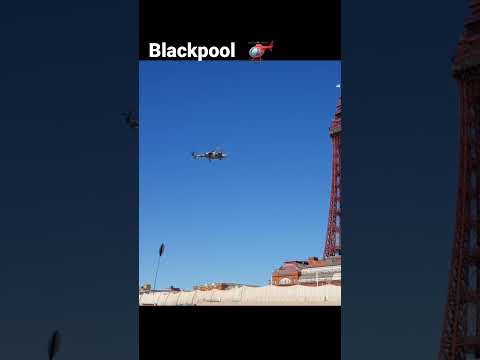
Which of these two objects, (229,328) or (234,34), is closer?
(234,34)

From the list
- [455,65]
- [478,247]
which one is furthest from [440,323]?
[455,65]

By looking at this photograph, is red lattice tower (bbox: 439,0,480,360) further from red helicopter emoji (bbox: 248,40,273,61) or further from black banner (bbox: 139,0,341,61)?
red helicopter emoji (bbox: 248,40,273,61)
